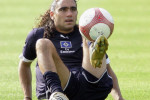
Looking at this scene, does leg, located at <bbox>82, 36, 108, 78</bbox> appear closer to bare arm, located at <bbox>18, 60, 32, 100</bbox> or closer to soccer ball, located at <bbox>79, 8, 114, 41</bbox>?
soccer ball, located at <bbox>79, 8, 114, 41</bbox>

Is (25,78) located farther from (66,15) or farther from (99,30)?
(99,30)

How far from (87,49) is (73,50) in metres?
0.38

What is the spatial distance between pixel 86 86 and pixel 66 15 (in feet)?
3.26

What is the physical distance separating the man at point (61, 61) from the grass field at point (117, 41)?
4.08 ft

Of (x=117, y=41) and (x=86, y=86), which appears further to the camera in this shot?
(x=117, y=41)

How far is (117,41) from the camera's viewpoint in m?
13.6

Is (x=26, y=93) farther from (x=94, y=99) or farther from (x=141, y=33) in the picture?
(x=141, y=33)

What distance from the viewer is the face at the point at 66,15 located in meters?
6.96

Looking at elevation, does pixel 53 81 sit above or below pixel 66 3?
below

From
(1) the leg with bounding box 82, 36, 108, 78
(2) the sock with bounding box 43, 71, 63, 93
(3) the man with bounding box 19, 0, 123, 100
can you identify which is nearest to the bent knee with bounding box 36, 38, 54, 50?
(3) the man with bounding box 19, 0, 123, 100

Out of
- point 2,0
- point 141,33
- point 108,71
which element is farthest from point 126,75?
point 2,0

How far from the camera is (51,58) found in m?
6.34

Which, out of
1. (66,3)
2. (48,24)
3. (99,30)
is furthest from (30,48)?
(99,30)

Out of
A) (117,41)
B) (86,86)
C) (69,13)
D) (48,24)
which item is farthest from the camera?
(117,41)
